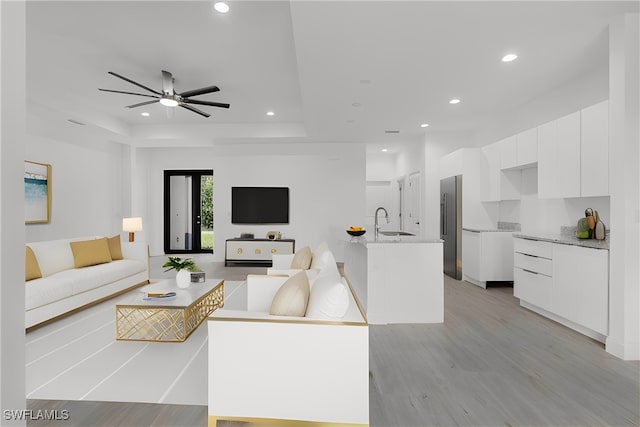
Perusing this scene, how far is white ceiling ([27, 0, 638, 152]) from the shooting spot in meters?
2.60

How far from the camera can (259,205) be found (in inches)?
295

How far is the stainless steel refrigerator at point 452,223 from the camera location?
18.1 feet

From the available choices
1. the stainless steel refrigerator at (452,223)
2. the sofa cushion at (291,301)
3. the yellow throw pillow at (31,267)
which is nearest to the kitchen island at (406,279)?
the sofa cushion at (291,301)

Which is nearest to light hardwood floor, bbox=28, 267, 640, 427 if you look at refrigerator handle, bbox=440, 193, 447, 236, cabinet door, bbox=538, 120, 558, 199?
cabinet door, bbox=538, 120, 558, 199

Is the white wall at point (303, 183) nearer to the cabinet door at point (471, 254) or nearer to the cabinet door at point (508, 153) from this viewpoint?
the cabinet door at point (471, 254)

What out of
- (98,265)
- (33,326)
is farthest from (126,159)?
(33,326)

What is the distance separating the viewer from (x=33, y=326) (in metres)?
3.15

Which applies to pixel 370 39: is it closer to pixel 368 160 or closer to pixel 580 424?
pixel 580 424

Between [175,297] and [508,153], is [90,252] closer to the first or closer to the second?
[175,297]

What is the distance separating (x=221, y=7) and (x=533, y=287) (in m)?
4.36

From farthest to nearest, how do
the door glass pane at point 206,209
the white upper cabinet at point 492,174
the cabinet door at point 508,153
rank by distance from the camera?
the door glass pane at point 206,209
the white upper cabinet at point 492,174
the cabinet door at point 508,153

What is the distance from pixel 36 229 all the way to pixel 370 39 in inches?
237

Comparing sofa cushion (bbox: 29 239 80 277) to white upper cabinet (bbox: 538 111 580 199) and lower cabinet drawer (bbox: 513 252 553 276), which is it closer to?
lower cabinet drawer (bbox: 513 252 553 276)

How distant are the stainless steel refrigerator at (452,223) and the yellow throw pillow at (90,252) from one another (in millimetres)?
5439
